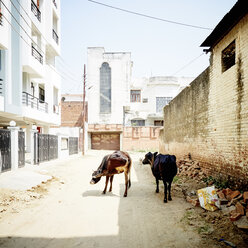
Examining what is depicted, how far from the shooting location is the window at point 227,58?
6383 millimetres

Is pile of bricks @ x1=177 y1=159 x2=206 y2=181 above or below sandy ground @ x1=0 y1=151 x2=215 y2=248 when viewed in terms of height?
above

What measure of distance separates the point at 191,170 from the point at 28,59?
12.1m

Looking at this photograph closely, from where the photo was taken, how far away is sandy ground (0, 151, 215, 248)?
3.45 m

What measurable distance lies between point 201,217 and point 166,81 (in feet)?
95.5

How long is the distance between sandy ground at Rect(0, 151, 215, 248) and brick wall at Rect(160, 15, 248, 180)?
205 centimetres

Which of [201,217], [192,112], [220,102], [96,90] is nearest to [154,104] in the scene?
[96,90]

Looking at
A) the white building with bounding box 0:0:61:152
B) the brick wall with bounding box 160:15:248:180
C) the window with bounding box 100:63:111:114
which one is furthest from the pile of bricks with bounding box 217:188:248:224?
the window with bounding box 100:63:111:114

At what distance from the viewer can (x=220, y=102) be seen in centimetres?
658

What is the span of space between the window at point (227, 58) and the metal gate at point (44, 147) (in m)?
10.6

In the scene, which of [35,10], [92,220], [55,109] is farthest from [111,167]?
[35,10]

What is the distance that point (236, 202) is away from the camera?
4.43 metres

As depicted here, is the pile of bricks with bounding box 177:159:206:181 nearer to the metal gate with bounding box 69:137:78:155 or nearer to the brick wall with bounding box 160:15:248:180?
the brick wall with bounding box 160:15:248:180

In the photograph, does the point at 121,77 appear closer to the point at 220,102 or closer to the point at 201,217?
the point at 220,102

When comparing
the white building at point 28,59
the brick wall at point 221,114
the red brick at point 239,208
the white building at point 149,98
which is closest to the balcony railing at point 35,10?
the white building at point 28,59
